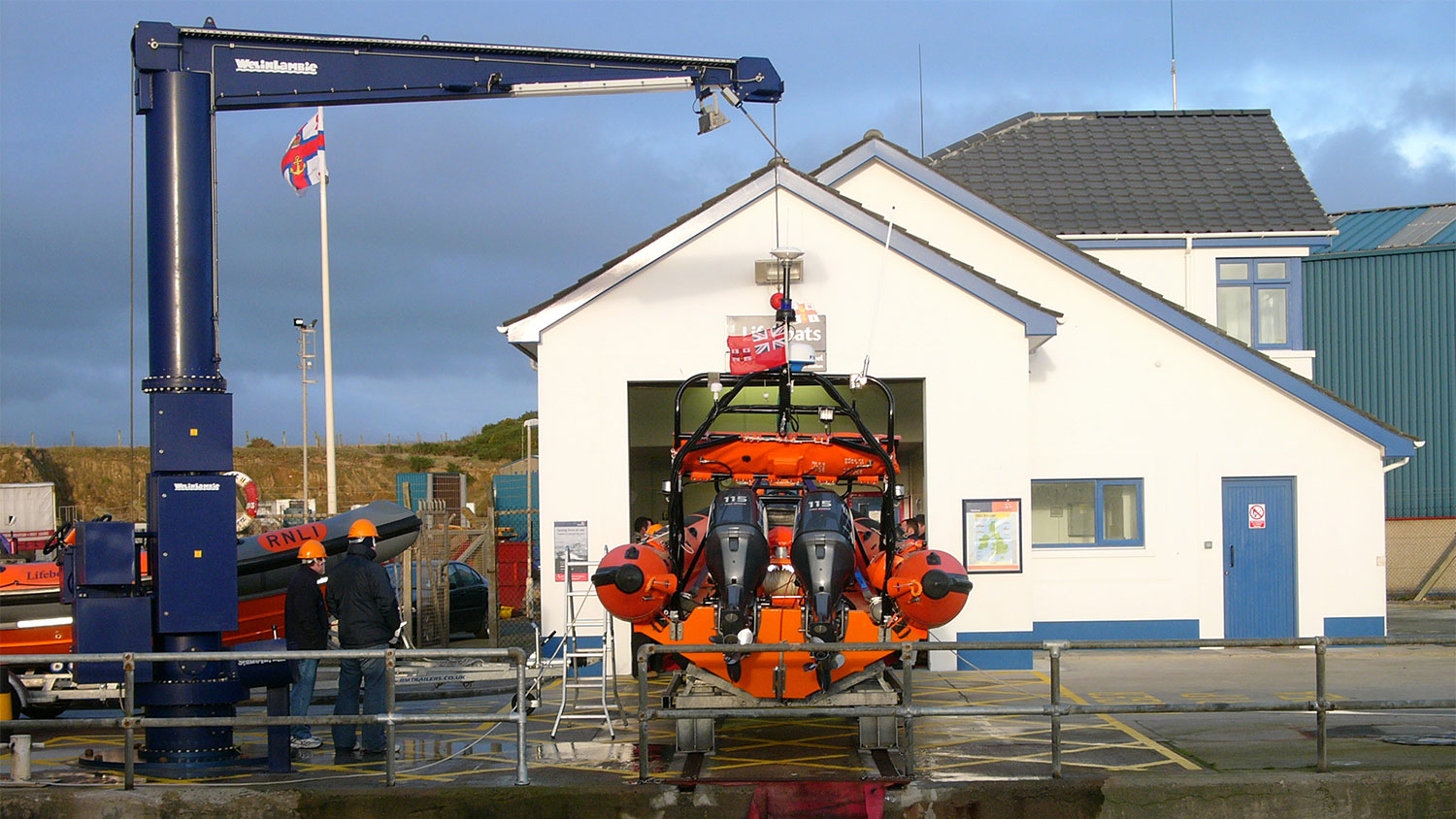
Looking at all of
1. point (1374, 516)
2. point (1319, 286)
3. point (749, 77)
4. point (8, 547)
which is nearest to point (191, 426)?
point (749, 77)

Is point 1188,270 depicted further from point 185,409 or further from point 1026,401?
point 185,409

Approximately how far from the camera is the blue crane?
35.0ft

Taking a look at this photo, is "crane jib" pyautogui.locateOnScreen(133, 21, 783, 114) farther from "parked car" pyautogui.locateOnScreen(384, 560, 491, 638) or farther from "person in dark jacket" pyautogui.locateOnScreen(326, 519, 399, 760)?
"parked car" pyautogui.locateOnScreen(384, 560, 491, 638)

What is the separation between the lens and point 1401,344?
3256 centimetres

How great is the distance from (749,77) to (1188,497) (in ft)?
31.4

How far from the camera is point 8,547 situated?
21.3 meters

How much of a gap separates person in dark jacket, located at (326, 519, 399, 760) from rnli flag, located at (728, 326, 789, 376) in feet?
12.2

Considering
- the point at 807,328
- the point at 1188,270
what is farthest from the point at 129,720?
the point at 1188,270

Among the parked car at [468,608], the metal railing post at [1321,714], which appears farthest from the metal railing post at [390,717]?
the parked car at [468,608]

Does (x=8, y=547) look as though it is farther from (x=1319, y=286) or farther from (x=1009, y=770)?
(x=1319, y=286)

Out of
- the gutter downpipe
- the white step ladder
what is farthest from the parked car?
the gutter downpipe

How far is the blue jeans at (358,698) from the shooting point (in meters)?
11.5

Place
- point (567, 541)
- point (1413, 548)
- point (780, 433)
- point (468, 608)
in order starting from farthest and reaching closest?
point (1413, 548) < point (468, 608) < point (567, 541) < point (780, 433)

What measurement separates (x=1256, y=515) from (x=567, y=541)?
387 inches
